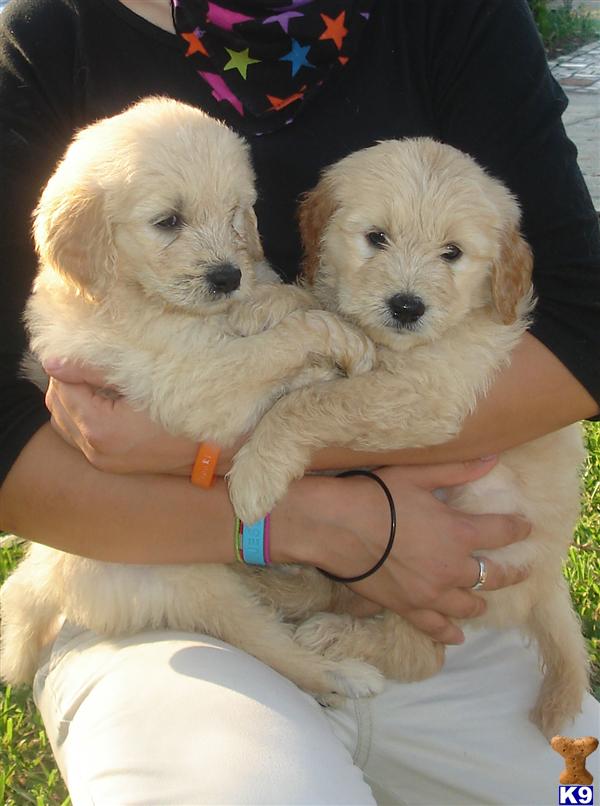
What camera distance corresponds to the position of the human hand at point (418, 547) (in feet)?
7.86

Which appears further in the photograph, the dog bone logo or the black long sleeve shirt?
the black long sleeve shirt

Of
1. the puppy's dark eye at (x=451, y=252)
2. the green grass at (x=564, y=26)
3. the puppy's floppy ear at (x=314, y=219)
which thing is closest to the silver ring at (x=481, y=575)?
the puppy's dark eye at (x=451, y=252)

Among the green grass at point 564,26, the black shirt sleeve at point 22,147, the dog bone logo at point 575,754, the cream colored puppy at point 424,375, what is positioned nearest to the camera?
the dog bone logo at point 575,754

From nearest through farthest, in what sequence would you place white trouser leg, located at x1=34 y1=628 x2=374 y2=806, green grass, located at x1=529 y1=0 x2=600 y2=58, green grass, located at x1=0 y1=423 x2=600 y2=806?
1. white trouser leg, located at x1=34 y1=628 x2=374 y2=806
2. green grass, located at x1=0 y1=423 x2=600 y2=806
3. green grass, located at x1=529 y1=0 x2=600 y2=58

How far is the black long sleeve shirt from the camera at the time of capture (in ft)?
8.11

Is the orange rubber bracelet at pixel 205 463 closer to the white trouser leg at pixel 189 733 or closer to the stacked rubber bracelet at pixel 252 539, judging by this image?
the stacked rubber bracelet at pixel 252 539

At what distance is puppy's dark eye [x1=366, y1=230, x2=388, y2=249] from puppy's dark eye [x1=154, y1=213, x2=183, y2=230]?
510 mm

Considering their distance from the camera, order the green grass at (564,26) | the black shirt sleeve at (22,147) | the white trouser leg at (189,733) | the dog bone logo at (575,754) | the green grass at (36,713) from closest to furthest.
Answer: the white trouser leg at (189,733), the dog bone logo at (575,754), the black shirt sleeve at (22,147), the green grass at (36,713), the green grass at (564,26)

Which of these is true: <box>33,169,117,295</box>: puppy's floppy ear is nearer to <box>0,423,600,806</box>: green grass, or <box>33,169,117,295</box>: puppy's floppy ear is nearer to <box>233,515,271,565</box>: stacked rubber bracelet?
<box>233,515,271,565</box>: stacked rubber bracelet

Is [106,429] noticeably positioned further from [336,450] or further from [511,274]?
[511,274]

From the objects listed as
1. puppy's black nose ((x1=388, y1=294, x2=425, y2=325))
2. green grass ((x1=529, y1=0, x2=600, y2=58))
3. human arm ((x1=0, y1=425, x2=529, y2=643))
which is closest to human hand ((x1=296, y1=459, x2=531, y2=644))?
human arm ((x1=0, y1=425, x2=529, y2=643))

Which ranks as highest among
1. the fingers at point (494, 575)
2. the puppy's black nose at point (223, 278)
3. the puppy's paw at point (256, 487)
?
the puppy's black nose at point (223, 278)

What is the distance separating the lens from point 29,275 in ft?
8.69

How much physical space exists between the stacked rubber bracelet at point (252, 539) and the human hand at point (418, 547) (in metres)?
0.14
